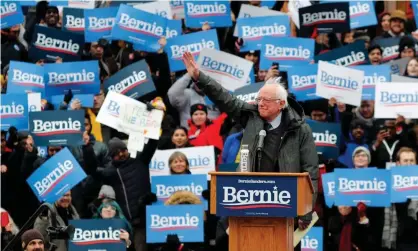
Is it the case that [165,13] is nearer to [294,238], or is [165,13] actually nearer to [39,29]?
[39,29]

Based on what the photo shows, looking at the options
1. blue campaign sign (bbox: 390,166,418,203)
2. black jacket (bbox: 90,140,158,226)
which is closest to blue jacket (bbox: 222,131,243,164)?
black jacket (bbox: 90,140,158,226)

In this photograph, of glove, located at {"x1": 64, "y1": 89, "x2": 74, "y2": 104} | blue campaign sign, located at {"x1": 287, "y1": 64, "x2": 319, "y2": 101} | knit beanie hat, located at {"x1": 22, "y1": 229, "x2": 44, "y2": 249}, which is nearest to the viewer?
knit beanie hat, located at {"x1": 22, "y1": 229, "x2": 44, "y2": 249}

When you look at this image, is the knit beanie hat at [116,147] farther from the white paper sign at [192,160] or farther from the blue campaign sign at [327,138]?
the blue campaign sign at [327,138]

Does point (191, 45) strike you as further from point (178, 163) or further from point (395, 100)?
point (395, 100)

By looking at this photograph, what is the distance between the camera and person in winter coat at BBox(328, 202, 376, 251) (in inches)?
564

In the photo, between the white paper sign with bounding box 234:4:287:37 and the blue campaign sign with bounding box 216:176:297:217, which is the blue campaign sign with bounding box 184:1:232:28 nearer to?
the white paper sign with bounding box 234:4:287:37

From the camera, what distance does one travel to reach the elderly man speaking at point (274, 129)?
9.80m

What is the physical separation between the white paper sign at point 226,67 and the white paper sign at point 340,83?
0.94 meters

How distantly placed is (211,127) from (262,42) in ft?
5.55

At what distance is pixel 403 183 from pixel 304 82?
7.11ft

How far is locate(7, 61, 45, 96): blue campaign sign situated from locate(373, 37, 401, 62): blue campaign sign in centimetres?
456

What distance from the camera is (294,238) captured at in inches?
387

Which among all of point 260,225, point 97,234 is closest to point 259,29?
point 97,234

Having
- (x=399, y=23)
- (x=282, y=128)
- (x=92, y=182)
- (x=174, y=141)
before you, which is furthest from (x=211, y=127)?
(x=282, y=128)
